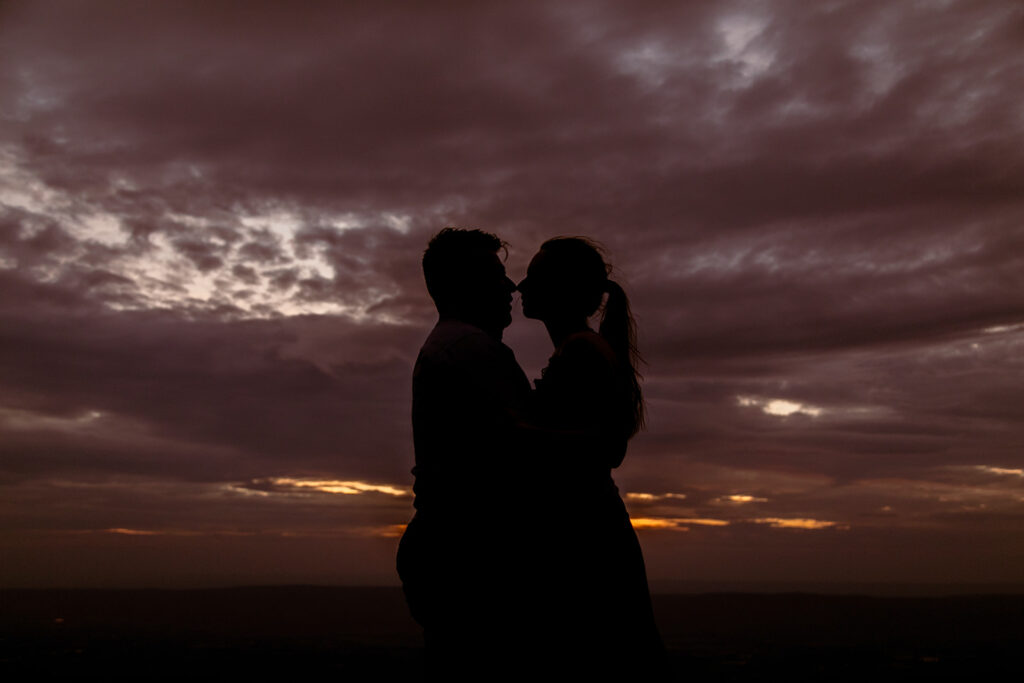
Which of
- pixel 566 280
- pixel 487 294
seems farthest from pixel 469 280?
pixel 566 280

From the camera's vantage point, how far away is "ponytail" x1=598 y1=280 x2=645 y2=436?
4785 mm

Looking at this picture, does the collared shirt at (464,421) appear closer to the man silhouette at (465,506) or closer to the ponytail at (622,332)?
the man silhouette at (465,506)

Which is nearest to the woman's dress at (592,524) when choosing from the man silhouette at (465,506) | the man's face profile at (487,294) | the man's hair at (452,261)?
the man silhouette at (465,506)

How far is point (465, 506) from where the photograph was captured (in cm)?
438

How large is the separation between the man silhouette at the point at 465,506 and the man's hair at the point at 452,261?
0.86ft

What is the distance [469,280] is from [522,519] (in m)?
1.44

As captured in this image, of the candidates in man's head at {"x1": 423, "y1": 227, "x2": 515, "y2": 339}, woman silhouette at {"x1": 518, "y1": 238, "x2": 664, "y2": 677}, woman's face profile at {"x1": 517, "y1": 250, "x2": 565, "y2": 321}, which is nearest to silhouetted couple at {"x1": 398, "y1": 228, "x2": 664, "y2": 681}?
woman silhouette at {"x1": 518, "y1": 238, "x2": 664, "y2": 677}

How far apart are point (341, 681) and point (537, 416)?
13080 centimetres

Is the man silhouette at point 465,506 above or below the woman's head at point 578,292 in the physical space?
below

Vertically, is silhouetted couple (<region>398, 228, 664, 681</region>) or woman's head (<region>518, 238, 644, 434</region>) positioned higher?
woman's head (<region>518, 238, 644, 434</region>)

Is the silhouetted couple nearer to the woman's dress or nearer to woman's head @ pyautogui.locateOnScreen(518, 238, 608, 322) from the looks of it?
the woman's dress

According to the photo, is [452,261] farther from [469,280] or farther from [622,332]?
[622,332]

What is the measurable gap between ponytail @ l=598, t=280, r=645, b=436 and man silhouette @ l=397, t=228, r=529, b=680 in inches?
22.0

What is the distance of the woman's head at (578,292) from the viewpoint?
492cm
